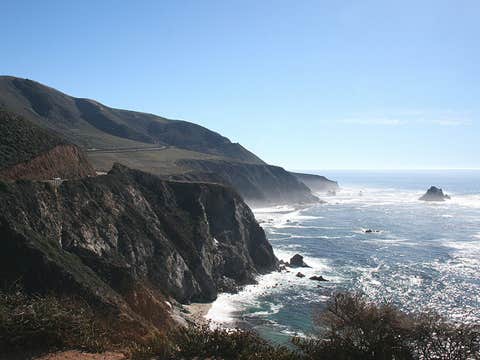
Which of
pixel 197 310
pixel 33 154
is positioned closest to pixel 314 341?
pixel 197 310

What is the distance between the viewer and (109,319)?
23.1 m

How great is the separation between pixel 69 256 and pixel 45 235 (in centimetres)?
335

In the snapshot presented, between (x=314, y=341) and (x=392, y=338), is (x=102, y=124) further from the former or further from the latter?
(x=392, y=338)

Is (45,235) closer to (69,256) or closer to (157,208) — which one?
(69,256)

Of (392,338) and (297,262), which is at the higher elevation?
(392,338)

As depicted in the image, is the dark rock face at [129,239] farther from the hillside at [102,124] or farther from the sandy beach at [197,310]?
the hillside at [102,124]

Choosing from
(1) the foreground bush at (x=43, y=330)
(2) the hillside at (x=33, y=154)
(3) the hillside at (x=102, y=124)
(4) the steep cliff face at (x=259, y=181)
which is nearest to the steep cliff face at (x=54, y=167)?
(2) the hillside at (x=33, y=154)

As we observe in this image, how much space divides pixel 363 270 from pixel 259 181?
276 feet

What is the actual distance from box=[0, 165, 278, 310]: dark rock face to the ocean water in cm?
398

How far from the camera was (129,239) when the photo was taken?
132ft

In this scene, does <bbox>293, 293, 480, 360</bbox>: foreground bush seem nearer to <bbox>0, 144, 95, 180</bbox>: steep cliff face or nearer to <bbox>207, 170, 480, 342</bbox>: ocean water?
<bbox>207, 170, 480, 342</bbox>: ocean water

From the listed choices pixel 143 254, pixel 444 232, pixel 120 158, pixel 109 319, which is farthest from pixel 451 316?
pixel 120 158

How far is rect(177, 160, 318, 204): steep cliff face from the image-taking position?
12162 centimetres

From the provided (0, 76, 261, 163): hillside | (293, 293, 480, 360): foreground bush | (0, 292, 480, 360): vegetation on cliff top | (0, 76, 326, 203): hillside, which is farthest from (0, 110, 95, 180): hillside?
(0, 76, 261, 163): hillside
